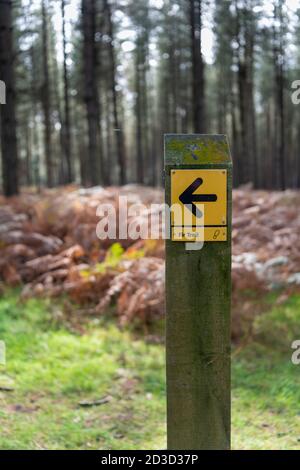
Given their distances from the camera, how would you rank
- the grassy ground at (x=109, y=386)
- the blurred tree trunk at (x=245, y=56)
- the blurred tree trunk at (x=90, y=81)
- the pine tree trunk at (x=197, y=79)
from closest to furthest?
the grassy ground at (x=109, y=386) < the pine tree trunk at (x=197, y=79) < the blurred tree trunk at (x=90, y=81) < the blurred tree trunk at (x=245, y=56)

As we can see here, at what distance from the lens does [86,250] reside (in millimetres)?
7797

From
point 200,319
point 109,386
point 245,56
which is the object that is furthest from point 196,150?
point 245,56

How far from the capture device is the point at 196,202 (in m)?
2.63

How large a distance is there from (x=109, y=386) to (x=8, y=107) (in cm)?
805

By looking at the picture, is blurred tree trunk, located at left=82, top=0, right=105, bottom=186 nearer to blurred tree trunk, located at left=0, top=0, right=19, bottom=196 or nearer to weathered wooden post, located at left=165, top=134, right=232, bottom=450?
blurred tree trunk, located at left=0, top=0, right=19, bottom=196

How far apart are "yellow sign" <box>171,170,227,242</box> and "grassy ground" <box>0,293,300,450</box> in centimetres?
190

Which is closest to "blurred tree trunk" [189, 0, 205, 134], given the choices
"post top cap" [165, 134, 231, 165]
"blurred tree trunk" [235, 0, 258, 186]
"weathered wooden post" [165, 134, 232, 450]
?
"blurred tree trunk" [235, 0, 258, 186]

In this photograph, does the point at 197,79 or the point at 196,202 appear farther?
the point at 197,79

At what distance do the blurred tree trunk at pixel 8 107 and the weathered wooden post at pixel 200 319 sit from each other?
9192 mm

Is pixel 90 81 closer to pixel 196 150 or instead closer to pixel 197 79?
pixel 197 79

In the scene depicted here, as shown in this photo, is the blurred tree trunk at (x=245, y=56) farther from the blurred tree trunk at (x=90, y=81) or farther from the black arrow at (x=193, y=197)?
the black arrow at (x=193, y=197)

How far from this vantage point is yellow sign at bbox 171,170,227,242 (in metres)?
2.63

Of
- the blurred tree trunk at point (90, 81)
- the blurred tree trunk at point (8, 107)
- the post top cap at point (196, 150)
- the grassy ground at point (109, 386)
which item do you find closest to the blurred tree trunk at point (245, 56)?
the blurred tree trunk at point (90, 81)

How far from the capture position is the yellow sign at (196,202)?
263cm
